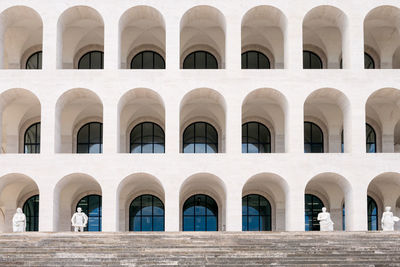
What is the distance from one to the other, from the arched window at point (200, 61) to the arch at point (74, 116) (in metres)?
5.05

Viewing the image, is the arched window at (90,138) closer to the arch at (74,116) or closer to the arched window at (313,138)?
the arch at (74,116)

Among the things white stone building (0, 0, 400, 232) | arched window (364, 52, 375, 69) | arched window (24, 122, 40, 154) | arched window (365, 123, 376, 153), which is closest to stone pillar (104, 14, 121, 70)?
white stone building (0, 0, 400, 232)

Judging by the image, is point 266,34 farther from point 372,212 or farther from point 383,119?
point 372,212

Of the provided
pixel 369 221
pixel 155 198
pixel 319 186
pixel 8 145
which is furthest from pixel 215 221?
pixel 8 145

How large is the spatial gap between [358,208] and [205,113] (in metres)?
9.11

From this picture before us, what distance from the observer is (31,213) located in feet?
115

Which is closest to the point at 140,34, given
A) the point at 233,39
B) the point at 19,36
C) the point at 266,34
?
the point at 233,39

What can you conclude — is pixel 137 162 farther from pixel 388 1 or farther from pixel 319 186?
pixel 388 1

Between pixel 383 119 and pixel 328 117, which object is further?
pixel 383 119

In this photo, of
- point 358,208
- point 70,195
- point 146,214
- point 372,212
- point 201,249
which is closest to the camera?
point 201,249

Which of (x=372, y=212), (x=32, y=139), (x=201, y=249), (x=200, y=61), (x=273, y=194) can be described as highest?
(x=200, y=61)

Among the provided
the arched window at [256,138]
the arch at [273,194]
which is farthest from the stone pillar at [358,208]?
the arched window at [256,138]

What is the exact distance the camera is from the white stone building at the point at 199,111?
2995cm

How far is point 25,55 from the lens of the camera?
34.8 meters
